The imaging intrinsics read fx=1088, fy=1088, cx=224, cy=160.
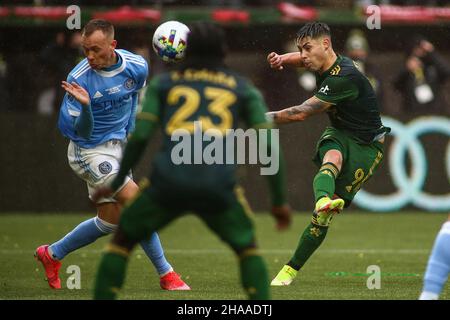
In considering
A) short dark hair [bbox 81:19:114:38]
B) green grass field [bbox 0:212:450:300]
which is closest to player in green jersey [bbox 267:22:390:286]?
green grass field [bbox 0:212:450:300]

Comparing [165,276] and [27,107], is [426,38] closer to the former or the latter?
[27,107]

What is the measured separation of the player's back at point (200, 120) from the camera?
6848mm

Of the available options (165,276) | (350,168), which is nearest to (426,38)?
(350,168)

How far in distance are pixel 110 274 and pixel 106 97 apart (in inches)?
122

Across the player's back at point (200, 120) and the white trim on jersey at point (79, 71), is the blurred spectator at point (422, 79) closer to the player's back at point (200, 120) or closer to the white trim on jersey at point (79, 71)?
the white trim on jersey at point (79, 71)

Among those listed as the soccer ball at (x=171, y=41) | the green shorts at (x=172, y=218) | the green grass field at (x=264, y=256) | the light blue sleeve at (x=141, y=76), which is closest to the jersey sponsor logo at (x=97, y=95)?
the light blue sleeve at (x=141, y=76)

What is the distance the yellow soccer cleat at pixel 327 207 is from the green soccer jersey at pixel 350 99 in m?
0.92

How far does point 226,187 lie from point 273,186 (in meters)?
0.30

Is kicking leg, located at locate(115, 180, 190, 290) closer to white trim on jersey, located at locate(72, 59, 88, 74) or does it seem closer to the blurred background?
white trim on jersey, located at locate(72, 59, 88, 74)

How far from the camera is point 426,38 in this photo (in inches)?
682

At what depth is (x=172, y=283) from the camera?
377 inches

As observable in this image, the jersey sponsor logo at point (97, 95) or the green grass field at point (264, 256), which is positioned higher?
the jersey sponsor logo at point (97, 95)

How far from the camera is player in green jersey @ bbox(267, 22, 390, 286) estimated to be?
9984mm

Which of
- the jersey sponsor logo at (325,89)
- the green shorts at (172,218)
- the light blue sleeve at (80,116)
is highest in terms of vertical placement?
the jersey sponsor logo at (325,89)
